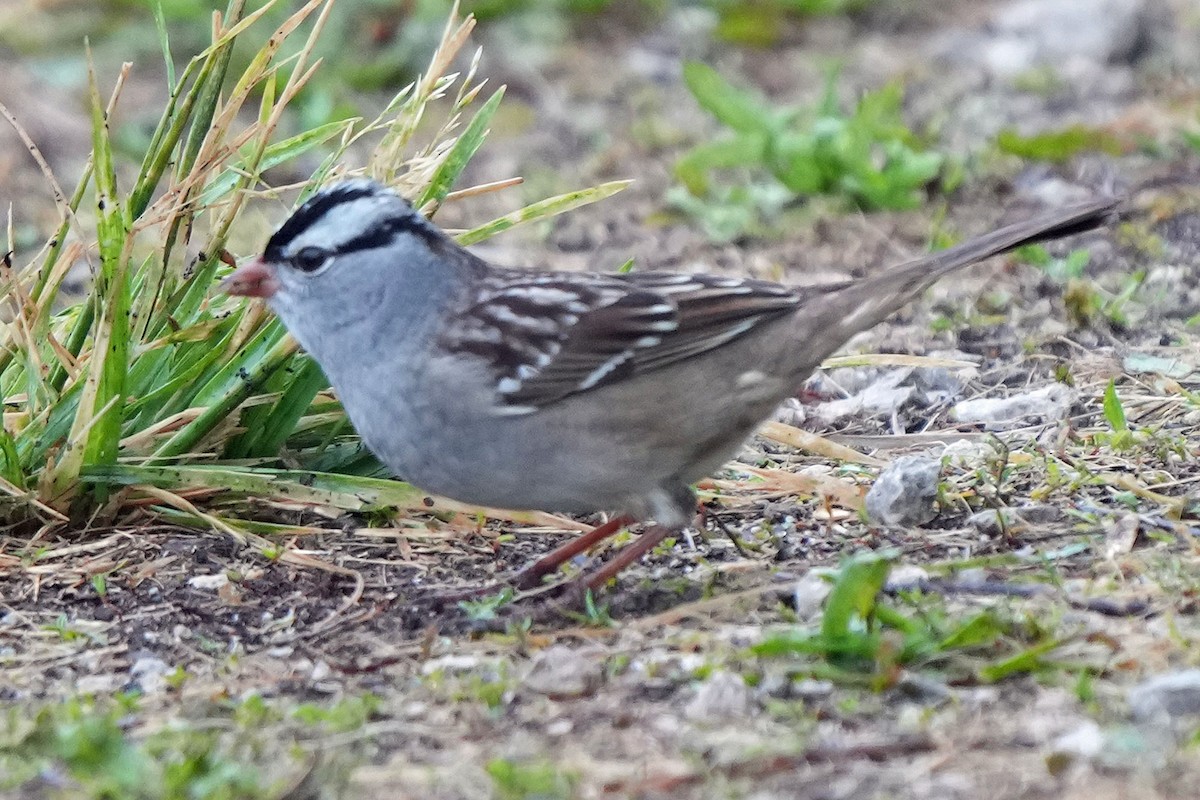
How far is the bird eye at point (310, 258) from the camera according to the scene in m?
4.01

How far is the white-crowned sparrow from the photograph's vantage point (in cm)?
377

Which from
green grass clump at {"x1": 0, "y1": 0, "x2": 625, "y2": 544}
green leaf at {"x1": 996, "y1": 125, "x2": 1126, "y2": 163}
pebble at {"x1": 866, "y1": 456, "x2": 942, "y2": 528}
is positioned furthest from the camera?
A: green leaf at {"x1": 996, "y1": 125, "x2": 1126, "y2": 163}

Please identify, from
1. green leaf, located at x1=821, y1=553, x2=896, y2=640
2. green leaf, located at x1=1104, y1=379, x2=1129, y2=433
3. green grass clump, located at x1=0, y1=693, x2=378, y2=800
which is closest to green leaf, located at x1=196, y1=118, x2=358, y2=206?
green grass clump, located at x1=0, y1=693, x2=378, y2=800

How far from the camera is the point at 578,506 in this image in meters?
3.84

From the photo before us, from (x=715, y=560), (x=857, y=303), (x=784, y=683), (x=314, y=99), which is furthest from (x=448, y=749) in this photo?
(x=314, y=99)

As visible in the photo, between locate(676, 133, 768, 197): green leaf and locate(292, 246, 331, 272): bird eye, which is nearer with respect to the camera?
locate(292, 246, 331, 272): bird eye

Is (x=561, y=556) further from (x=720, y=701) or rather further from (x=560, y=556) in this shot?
(x=720, y=701)

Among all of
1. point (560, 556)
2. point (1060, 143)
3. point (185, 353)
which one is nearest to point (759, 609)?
point (560, 556)

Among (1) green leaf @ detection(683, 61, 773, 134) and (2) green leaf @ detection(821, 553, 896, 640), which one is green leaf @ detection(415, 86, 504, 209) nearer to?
(2) green leaf @ detection(821, 553, 896, 640)

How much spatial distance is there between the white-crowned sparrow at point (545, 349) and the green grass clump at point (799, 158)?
242 centimetres

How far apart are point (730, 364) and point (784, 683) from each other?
1.00 metres

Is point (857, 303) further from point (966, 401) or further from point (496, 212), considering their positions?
point (496, 212)

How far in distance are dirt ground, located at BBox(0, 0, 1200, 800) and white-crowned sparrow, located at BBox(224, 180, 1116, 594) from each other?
0.31 metres

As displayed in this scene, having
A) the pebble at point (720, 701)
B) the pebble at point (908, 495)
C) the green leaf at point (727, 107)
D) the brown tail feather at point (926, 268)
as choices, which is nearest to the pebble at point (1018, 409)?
the pebble at point (908, 495)
